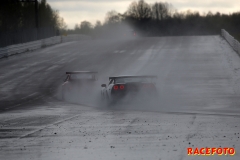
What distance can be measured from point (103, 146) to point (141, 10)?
15309cm

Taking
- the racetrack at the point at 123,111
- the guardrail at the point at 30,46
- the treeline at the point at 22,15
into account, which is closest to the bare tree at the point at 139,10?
the treeline at the point at 22,15

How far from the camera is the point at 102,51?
55.8 m

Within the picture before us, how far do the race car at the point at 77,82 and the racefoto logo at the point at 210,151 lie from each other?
1670 centimetres

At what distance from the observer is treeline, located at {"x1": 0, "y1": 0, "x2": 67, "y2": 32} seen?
351 ft

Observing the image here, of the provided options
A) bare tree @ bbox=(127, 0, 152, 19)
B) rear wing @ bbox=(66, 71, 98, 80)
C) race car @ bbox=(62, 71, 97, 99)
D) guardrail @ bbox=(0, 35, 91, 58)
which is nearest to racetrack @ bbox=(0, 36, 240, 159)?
race car @ bbox=(62, 71, 97, 99)

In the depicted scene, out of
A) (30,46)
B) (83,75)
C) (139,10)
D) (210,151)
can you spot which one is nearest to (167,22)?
(139,10)

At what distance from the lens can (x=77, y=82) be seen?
27594 millimetres

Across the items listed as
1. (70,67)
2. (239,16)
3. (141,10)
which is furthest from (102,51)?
(141,10)

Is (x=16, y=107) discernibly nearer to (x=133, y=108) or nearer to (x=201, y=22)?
(x=133, y=108)

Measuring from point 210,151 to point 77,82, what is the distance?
1740 cm

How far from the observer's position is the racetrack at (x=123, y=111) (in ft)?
38.3

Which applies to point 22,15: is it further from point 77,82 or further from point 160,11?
point 77,82

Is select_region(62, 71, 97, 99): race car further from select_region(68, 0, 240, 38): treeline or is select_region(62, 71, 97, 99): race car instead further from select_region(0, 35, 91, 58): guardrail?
select_region(68, 0, 240, 38): treeline

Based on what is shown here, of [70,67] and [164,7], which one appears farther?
[164,7]
